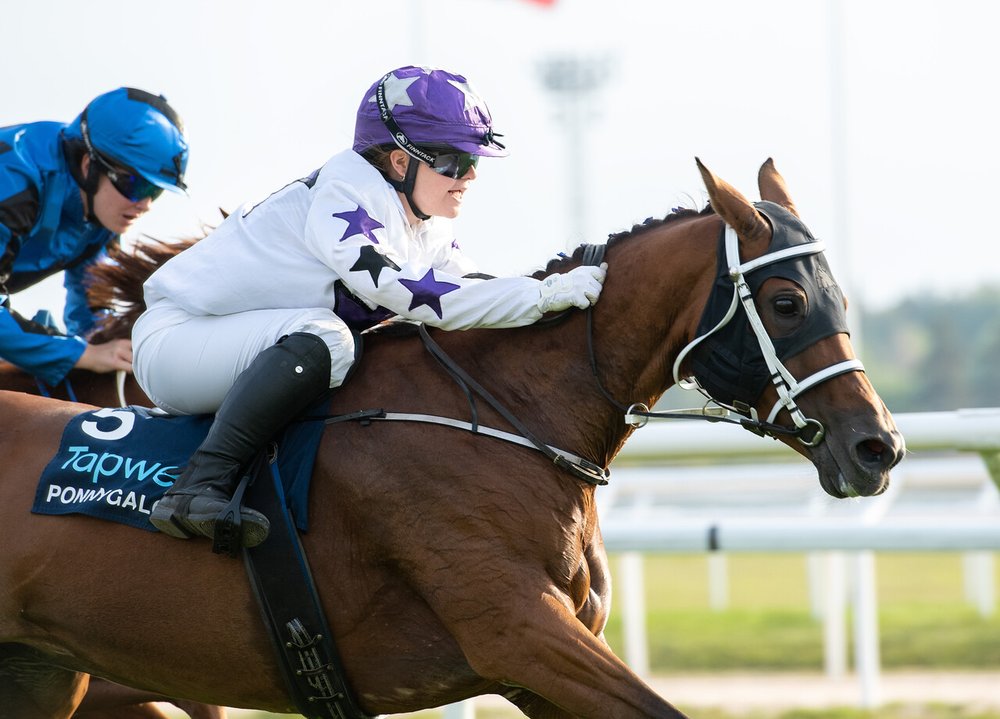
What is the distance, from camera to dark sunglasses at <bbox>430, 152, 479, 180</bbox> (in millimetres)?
3855

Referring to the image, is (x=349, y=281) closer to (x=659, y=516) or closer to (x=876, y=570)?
(x=659, y=516)

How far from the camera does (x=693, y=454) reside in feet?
18.4

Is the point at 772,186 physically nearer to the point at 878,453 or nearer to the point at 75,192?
the point at 878,453

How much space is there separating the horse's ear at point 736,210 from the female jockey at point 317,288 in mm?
408

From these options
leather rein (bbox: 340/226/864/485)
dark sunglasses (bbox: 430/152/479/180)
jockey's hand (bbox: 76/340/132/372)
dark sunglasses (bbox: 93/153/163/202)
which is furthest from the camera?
dark sunglasses (bbox: 93/153/163/202)

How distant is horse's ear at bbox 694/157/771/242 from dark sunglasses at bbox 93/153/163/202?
7.34 ft

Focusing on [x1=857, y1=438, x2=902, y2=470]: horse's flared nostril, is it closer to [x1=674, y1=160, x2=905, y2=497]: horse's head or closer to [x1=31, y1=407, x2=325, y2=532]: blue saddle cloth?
[x1=674, y1=160, x2=905, y2=497]: horse's head

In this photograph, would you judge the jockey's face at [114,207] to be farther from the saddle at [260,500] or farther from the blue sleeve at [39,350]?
the saddle at [260,500]

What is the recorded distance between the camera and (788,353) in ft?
11.2

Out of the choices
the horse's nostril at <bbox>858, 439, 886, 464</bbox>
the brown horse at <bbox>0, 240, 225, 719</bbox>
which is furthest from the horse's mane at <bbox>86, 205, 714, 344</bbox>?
the horse's nostril at <bbox>858, 439, 886, 464</bbox>

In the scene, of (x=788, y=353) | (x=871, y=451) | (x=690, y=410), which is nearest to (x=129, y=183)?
(x=690, y=410)

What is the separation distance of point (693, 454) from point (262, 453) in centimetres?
237

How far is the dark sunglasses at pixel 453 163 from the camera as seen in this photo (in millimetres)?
3855

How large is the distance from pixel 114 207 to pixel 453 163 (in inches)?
63.7
